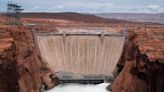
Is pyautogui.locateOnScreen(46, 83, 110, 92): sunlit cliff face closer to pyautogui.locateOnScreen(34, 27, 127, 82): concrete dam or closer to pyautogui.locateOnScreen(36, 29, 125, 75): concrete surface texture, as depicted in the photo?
pyautogui.locateOnScreen(34, 27, 127, 82): concrete dam

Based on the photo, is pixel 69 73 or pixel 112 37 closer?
pixel 69 73

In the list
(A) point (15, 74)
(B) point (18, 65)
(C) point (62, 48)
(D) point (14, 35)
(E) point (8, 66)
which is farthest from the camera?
(C) point (62, 48)

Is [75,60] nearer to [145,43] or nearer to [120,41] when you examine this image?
[120,41]

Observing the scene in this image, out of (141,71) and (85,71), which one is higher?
(141,71)

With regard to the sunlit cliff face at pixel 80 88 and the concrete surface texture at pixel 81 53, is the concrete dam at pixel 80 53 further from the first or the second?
the sunlit cliff face at pixel 80 88

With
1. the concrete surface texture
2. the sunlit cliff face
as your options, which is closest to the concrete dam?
the concrete surface texture

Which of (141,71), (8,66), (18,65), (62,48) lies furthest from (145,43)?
(62,48)

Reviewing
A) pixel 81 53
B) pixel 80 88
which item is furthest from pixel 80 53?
pixel 80 88

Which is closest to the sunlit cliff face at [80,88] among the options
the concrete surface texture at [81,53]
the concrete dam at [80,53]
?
the concrete dam at [80,53]
